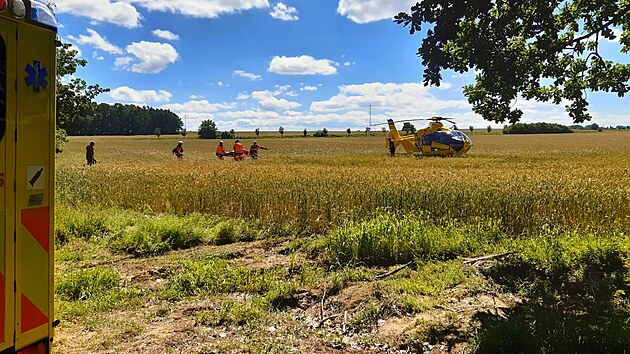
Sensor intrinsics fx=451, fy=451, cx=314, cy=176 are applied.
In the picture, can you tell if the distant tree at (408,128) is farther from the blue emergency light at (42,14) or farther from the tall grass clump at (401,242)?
the blue emergency light at (42,14)

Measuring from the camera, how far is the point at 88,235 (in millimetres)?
7941

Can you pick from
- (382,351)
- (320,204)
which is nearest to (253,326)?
(382,351)

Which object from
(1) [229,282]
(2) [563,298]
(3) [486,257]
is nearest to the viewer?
(2) [563,298]

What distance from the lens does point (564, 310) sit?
4.36 meters

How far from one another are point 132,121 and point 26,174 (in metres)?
135

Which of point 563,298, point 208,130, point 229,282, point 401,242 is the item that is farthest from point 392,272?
point 208,130

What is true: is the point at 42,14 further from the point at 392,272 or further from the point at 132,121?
the point at 132,121

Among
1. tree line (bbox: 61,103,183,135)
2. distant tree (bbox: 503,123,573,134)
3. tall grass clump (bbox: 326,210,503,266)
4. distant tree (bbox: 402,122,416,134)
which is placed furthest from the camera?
tree line (bbox: 61,103,183,135)

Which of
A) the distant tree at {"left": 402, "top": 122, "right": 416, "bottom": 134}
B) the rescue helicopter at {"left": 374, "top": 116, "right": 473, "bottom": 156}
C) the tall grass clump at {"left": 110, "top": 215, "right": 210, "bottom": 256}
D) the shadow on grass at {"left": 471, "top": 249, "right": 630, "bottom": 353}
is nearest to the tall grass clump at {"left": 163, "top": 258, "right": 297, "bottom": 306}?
the tall grass clump at {"left": 110, "top": 215, "right": 210, "bottom": 256}

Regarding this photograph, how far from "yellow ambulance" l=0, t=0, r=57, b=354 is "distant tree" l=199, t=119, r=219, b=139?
110820 mm

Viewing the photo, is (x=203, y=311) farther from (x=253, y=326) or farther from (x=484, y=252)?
(x=484, y=252)

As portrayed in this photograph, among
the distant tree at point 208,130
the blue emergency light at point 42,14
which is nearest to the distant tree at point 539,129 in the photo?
the distant tree at point 208,130

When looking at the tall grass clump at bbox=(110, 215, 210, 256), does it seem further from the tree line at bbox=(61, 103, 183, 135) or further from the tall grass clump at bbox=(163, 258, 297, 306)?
the tree line at bbox=(61, 103, 183, 135)

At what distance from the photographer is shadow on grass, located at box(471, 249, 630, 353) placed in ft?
12.0
